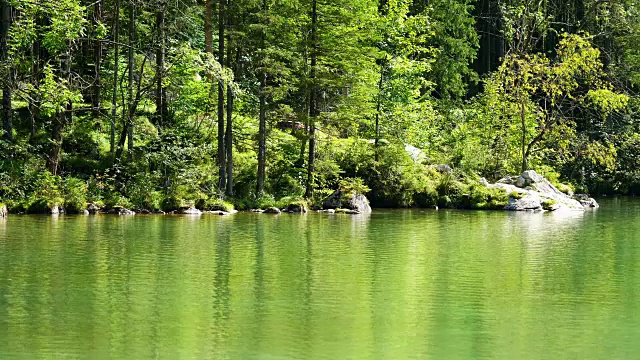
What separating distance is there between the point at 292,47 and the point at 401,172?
266 inches

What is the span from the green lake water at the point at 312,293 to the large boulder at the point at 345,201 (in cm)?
810

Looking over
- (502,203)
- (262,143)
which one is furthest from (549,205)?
(262,143)

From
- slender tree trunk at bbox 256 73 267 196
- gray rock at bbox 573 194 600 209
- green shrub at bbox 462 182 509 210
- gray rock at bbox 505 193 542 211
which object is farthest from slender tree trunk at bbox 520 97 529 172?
slender tree trunk at bbox 256 73 267 196

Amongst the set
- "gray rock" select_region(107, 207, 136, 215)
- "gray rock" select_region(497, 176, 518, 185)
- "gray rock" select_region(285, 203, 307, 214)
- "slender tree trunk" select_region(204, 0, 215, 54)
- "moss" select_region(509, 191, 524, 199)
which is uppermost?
"slender tree trunk" select_region(204, 0, 215, 54)

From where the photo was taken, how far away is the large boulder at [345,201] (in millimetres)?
33375

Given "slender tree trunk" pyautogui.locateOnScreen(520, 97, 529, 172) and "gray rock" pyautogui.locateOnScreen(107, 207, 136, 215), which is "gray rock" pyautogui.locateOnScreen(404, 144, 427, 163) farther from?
"gray rock" pyautogui.locateOnScreen(107, 207, 136, 215)

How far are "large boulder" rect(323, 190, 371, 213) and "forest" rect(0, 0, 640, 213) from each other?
476 millimetres

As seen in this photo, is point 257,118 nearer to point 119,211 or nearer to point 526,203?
point 119,211

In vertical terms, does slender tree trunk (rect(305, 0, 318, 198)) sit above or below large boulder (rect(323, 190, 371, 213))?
above

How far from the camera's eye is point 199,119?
3656 cm

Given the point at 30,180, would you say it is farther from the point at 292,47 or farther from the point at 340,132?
the point at 340,132

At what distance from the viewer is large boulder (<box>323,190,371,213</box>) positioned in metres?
33.4

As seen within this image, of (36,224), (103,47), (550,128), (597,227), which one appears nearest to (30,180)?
(36,224)

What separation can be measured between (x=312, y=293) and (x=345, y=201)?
19.4 m
